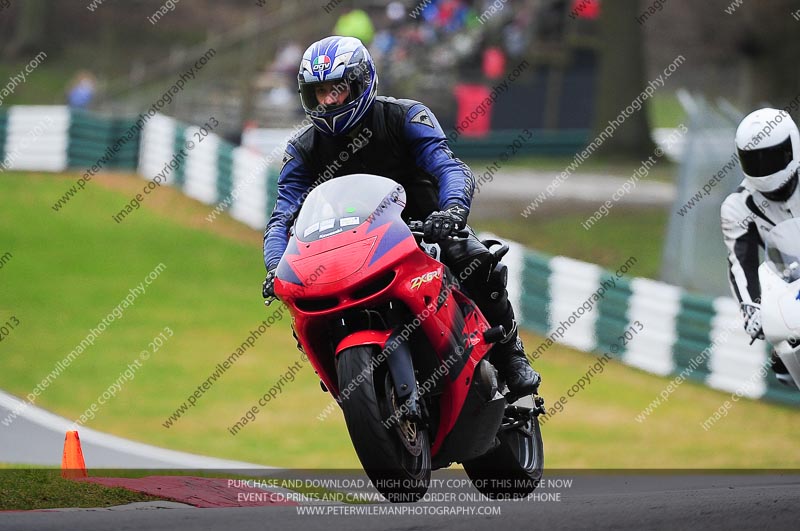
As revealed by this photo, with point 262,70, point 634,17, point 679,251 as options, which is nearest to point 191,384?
point 679,251

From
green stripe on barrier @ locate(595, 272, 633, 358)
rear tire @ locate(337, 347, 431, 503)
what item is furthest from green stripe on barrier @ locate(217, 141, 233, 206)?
rear tire @ locate(337, 347, 431, 503)

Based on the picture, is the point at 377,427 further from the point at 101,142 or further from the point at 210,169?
the point at 101,142

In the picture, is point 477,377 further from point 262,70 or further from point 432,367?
point 262,70

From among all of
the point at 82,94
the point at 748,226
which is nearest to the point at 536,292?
the point at 748,226

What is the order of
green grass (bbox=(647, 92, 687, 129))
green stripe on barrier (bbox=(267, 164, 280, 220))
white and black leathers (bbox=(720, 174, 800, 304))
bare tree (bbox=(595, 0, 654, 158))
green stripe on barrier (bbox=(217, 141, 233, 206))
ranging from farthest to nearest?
1. green grass (bbox=(647, 92, 687, 129))
2. bare tree (bbox=(595, 0, 654, 158))
3. green stripe on barrier (bbox=(217, 141, 233, 206))
4. green stripe on barrier (bbox=(267, 164, 280, 220))
5. white and black leathers (bbox=(720, 174, 800, 304))

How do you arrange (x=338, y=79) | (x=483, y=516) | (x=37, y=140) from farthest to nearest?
1. (x=37, y=140)
2. (x=338, y=79)
3. (x=483, y=516)

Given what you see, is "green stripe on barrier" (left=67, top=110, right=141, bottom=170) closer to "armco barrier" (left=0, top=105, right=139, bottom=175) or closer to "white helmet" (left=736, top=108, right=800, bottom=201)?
"armco barrier" (left=0, top=105, right=139, bottom=175)

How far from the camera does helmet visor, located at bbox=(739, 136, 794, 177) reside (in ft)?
25.3

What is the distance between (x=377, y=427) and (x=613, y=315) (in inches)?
387

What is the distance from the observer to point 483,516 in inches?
213

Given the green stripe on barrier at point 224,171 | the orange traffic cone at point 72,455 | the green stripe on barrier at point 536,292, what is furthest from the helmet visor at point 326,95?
the green stripe on barrier at point 224,171

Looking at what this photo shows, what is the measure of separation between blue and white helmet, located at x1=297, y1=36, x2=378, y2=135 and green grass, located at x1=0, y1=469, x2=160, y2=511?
6.90ft

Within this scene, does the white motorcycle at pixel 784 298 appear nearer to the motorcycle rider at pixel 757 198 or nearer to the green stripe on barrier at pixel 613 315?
the motorcycle rider at pixel 757 198

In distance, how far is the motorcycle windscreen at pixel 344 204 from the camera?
6039mm
